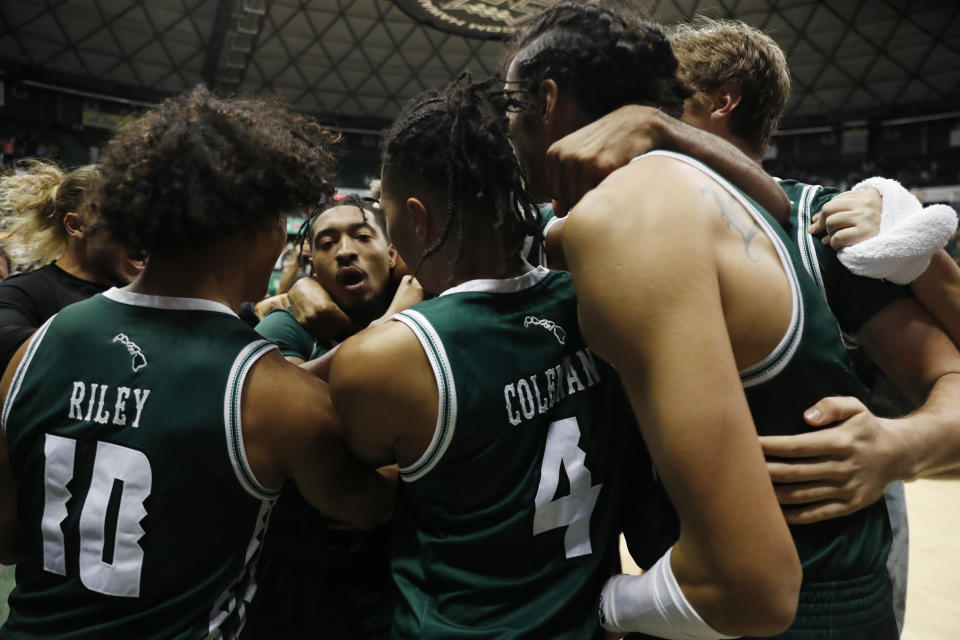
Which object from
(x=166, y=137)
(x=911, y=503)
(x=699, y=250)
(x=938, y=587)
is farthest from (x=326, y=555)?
(x=911, y=503)

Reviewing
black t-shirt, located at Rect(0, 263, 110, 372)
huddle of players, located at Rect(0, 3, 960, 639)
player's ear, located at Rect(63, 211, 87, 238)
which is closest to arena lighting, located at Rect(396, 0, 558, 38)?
player's ear, located at Rect(63, 211, 87, 238)

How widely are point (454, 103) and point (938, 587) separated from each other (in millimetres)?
4393

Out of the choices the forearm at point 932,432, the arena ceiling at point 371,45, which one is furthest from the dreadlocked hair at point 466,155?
the arena ceiling at point 371,45

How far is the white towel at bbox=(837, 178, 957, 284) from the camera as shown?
117 centimetres

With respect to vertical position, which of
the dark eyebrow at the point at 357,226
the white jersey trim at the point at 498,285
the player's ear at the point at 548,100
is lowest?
the dark eyebrow at the point at 357,226

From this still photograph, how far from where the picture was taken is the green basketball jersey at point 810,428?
1.08 meters

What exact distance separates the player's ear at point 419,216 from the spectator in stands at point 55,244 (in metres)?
1.73

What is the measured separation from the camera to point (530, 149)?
4.74 ft

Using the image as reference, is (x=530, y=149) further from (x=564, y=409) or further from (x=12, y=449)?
(x=12, y=449)

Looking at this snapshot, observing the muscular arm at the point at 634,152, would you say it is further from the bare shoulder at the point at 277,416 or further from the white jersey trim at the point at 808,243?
the bare shoulder at the point at 277,416

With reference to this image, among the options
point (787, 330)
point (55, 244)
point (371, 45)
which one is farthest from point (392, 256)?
point (371, 45)

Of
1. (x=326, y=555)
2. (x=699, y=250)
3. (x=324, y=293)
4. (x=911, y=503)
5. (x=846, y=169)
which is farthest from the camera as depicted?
(x=846, y=169)

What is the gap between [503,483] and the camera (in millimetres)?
1245

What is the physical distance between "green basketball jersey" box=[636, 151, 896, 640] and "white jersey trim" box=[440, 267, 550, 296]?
40 centimetres
